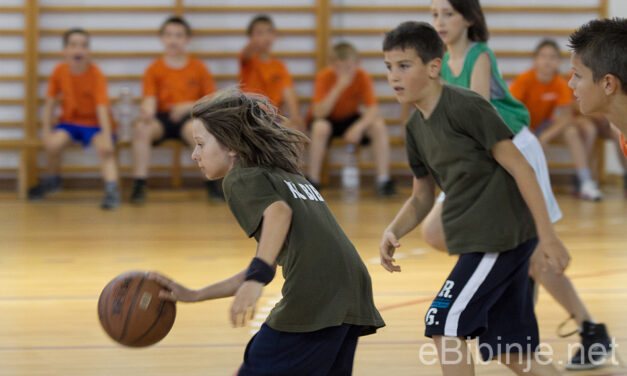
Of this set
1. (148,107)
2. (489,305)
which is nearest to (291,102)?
(148,107)

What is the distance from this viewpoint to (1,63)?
8.05m

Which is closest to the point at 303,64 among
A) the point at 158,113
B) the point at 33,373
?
the point at 158,113

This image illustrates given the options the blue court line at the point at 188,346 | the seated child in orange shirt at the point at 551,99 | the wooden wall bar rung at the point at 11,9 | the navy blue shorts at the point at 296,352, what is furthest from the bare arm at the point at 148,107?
the navy blue shorts at the point at 296,352

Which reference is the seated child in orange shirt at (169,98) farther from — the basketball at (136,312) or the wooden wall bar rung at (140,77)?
the basketball at (136,312)

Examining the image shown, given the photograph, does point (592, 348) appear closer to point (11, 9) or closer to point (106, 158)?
point (106, 158)

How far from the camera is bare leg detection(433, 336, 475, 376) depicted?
2.12 metres

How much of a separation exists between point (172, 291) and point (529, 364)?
962mm

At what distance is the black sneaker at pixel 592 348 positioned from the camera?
8.84 ft

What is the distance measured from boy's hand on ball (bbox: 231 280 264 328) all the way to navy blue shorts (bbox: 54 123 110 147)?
5678 millimetres

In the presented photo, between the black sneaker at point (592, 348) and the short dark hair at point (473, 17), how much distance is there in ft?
3.44

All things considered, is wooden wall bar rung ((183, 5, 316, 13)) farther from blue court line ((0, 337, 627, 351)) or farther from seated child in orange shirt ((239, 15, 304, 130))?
blue court line ((0, 337, 627, 351))

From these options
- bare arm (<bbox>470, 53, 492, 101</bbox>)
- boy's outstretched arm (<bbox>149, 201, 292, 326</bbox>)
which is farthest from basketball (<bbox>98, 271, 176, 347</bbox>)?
bare arm (<bbox>470, 53, 492, 101</bbox>)

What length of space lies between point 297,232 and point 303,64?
6.62 metres

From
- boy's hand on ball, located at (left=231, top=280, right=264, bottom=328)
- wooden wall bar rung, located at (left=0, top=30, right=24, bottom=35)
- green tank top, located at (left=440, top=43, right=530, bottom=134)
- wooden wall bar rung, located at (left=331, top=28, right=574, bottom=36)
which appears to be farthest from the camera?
wooden wall bar rung, located at (left=331, top=28, right=574, bottom=36)
